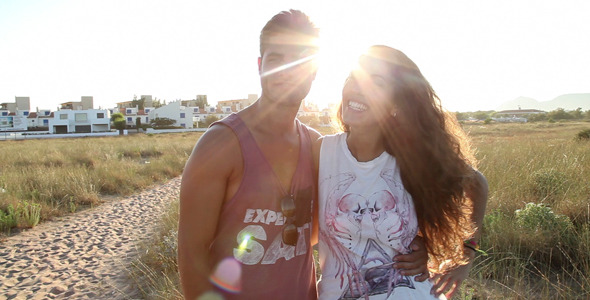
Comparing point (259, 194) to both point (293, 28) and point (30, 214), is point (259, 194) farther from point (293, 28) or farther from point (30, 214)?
point (30, 214)

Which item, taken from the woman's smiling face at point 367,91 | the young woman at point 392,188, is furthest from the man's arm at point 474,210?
the woman's smiling face at point 367,91

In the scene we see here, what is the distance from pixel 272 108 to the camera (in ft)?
5.59

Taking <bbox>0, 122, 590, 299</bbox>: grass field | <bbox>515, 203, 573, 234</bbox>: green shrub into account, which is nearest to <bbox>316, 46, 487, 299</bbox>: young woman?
<bbox>0, 122, 590, 299</bbox>: grass field

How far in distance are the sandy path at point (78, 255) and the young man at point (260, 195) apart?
3529mm

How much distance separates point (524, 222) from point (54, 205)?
9.40 metres

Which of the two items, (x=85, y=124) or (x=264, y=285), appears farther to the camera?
(x=85, y=124)

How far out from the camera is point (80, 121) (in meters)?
64.5

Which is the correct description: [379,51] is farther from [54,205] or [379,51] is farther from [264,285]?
[54,205]

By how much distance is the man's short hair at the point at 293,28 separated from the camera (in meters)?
1.64

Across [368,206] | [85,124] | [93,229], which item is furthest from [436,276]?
[85,124]

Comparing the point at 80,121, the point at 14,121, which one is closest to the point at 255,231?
the point at 80,121

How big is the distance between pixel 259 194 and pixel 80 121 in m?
73.2

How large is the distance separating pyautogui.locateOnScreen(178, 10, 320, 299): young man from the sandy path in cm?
354

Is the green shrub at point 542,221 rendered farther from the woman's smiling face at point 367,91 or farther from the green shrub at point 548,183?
the woman's smiling face at point 367,91
